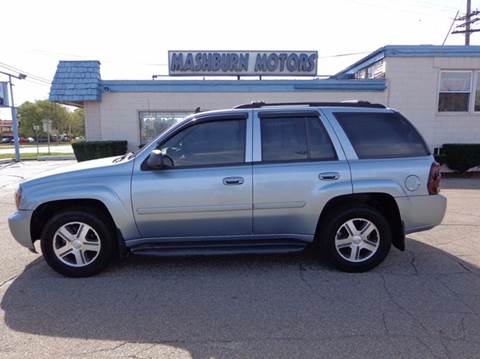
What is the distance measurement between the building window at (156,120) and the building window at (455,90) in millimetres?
8907

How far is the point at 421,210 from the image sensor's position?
4.09 metres

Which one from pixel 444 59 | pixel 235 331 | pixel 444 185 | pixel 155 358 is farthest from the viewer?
pixel 444 59

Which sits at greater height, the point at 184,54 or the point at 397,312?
the point at 184,54

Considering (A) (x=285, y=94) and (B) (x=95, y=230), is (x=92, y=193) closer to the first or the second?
(B) (x=95, y=230)

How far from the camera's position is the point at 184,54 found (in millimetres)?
13742

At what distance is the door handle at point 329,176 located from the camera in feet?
13.0

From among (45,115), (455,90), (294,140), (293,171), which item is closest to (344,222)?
(293,171)

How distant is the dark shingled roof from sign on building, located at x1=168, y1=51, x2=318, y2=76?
2984mm

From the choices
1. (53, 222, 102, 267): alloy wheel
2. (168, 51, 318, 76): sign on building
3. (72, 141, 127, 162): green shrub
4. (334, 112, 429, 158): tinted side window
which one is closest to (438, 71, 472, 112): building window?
(168, 51, 318, 76): sign on building

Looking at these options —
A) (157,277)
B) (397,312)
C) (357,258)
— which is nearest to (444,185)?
(357,258)

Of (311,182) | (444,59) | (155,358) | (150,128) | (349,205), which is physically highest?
(444,59)

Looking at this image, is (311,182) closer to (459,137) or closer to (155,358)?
(155,358)

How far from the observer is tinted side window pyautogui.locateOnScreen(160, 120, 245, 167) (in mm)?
3992

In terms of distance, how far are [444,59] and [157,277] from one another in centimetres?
1216
